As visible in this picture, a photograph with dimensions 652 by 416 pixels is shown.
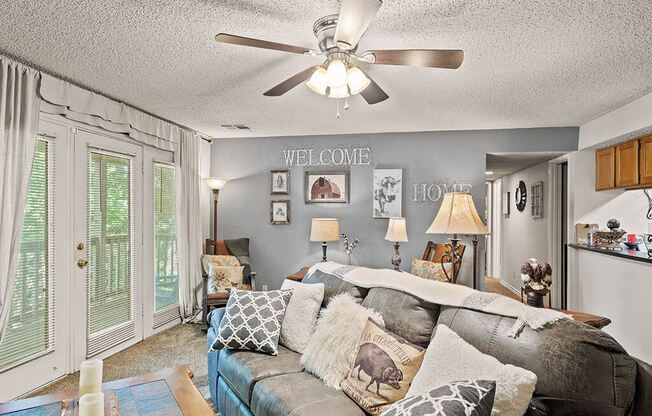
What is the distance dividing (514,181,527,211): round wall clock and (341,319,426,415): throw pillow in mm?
5527

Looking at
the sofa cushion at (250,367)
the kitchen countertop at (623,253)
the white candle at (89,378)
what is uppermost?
the kitchen countertop at (623,253)

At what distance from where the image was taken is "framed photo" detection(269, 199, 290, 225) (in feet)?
16.7

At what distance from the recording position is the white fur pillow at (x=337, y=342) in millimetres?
1920

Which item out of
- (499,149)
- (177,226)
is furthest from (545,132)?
(177,226)

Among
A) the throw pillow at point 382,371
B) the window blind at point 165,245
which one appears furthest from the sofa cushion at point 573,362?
the window blind at point 165,245

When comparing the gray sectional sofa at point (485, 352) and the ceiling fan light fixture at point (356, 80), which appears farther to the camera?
the ceiling fan light fixture at point (356, 80)

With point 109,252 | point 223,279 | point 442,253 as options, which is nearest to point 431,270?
point 442,253

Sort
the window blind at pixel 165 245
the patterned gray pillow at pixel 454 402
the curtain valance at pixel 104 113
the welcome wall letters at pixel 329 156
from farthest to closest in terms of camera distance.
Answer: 1. the welcome wall letters at pixel 329 156
2. the window blind at pixel 165 245
3. the curtain valance at pixel 104 113
4. the patterned gray pillow at pixel 454 402

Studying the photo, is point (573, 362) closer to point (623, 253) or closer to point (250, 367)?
point (250, 367)

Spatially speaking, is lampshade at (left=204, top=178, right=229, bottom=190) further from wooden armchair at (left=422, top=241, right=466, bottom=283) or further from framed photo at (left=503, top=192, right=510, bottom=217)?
framed photo at (left=503, top=192, right=510, bottom=217)

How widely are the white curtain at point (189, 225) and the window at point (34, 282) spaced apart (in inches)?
63.5

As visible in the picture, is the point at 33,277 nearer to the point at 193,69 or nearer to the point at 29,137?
the point at 29,137

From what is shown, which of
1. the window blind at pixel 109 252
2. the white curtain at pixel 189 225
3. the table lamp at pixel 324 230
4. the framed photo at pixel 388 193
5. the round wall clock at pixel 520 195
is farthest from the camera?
the round wall clock at pixel 520 195

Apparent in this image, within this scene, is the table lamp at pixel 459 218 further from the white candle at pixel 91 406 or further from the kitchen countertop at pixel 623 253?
the kitchen countertop at pixel 623 253
